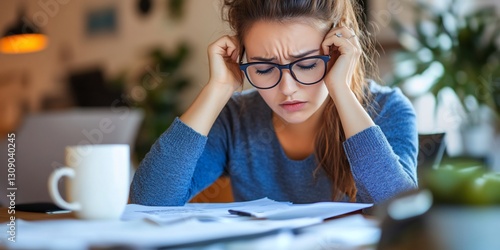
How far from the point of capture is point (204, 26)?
17.9 feet

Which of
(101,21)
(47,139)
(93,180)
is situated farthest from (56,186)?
(101,21)

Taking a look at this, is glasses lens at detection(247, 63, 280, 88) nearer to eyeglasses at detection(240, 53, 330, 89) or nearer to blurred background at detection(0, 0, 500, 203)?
eyeglasses at detection(240, 53, 330, 89)

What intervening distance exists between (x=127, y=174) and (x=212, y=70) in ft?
2.11

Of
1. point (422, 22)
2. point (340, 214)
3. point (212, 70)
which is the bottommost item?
point (340, 214)

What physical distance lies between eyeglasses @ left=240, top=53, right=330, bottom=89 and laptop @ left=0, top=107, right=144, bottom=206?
1.11 metres

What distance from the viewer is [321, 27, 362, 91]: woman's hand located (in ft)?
4.63

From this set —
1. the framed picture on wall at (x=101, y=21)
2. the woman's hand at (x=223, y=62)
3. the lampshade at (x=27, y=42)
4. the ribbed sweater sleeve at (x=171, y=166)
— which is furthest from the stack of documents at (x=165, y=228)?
the lampshade at (x=27, y=42)

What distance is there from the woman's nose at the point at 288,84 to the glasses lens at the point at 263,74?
Answer: 0.10 ft

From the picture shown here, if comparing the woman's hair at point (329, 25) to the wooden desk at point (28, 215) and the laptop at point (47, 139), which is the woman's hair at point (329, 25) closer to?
the wooden desk at point (28, 215)

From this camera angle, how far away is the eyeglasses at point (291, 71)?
1368mm

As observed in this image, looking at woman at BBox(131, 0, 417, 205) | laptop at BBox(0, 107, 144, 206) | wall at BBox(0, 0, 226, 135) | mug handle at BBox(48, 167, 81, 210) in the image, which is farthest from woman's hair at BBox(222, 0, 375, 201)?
wall at BBox(0, 0, 226, 135)

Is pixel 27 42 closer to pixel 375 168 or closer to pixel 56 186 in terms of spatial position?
pixel 375 168

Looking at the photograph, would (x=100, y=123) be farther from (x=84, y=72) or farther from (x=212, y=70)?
(x=84, y=72)

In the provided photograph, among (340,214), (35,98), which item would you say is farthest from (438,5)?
(35,98)
